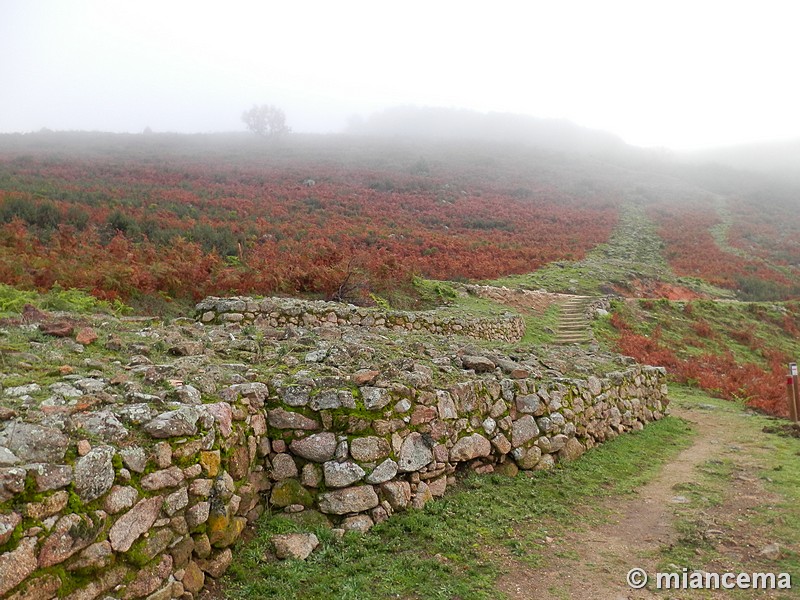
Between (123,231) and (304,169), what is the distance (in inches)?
1149

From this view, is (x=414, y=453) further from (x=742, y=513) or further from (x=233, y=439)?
(x=742, y=513)

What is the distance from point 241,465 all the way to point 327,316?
6874mm

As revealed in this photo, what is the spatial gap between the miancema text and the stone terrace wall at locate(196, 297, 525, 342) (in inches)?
296

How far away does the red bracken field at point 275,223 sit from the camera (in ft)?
39.6

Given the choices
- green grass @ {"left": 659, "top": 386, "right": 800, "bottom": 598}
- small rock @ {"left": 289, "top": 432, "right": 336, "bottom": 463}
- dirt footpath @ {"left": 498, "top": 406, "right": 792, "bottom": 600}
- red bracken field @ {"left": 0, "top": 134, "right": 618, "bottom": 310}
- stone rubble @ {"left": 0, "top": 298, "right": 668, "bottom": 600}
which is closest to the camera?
stone rubble @ {"left": 0, "top": 298, "right": 668, "bottom": 600}

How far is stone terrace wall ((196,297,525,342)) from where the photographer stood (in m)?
10.2

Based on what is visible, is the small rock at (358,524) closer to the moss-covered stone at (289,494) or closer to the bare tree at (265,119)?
the moss-covered stone at (289,494)

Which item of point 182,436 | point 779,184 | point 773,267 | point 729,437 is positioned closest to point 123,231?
point 182,436

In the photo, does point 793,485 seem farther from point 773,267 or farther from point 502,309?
point 773,267

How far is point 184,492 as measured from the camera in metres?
3.59

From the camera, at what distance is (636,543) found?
4992 millimetres

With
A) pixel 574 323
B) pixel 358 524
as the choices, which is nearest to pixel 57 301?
pixel 358 524

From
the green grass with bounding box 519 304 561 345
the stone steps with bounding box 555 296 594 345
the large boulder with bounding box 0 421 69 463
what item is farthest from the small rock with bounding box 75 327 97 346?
the stone steps with bounding box 555 296 594 345

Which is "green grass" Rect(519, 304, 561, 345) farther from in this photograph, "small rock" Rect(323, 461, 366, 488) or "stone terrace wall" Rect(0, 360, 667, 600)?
"small rock" Rect(323, 461, 366, 488)
